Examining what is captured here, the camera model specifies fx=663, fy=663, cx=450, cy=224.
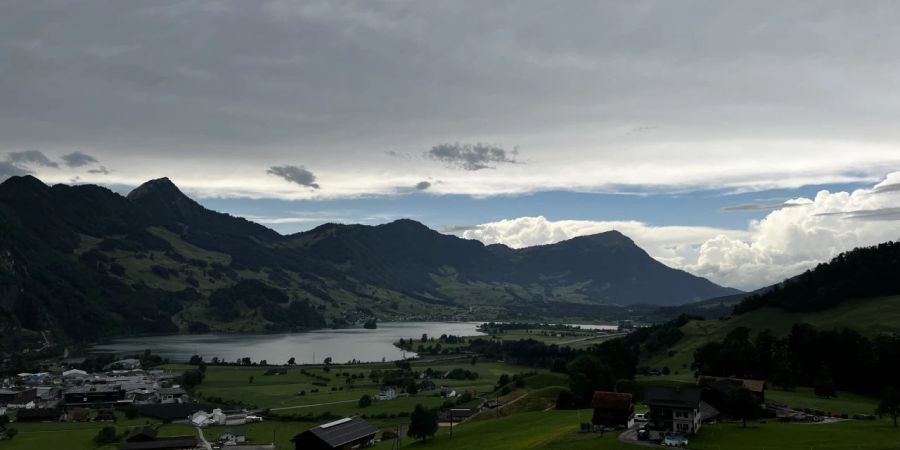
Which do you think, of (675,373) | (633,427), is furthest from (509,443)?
(675,373)

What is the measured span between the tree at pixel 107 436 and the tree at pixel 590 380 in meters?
67.4

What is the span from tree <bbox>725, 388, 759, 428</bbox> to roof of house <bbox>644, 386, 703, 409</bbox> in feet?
16.5

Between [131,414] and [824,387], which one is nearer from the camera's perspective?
[824,387]

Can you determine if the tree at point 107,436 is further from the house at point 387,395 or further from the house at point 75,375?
the house at point 75,375

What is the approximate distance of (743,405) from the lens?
64.2m

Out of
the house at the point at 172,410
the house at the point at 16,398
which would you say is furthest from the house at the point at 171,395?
the house at the point at 16,398

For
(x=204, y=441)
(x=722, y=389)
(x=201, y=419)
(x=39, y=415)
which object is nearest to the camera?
(x=722, y=389)

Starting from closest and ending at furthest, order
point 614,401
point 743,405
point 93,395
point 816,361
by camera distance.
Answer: point 743,405, point 614,401, point 816,361, point 93,395

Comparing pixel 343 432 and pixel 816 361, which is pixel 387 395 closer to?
pixel 343 432

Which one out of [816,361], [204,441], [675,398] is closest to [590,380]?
[675,398]

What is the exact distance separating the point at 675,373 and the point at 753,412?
7463 cm

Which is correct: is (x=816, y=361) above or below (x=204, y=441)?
above

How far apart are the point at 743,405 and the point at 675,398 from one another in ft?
25.4

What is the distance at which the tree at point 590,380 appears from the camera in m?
96.2
